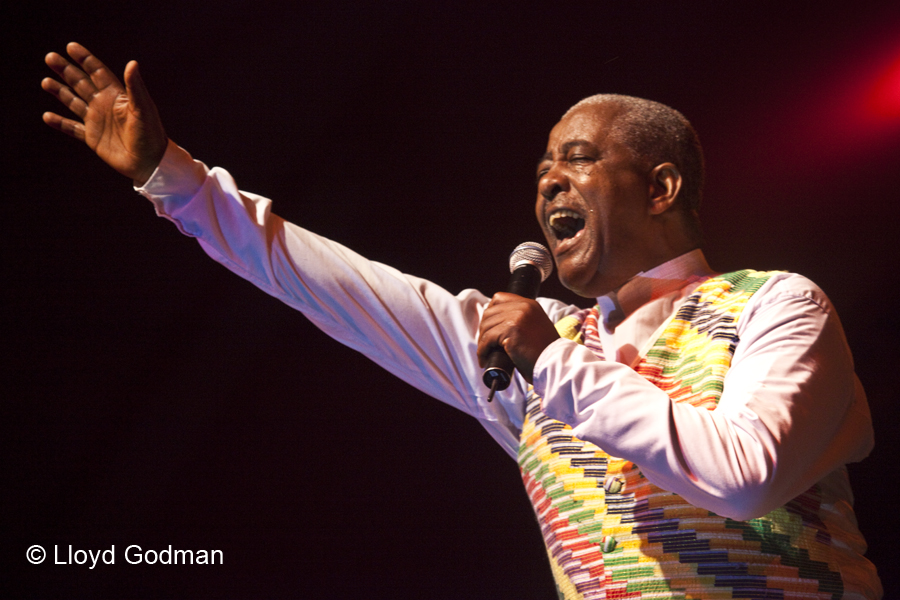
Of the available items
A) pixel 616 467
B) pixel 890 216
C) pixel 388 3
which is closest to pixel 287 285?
pixel 616 467

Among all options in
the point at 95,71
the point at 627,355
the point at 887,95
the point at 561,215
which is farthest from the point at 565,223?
the point at 887,95

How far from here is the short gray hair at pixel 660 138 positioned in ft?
5.91

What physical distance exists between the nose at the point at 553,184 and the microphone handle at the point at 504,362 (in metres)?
0.40

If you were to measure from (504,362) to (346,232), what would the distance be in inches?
64.9

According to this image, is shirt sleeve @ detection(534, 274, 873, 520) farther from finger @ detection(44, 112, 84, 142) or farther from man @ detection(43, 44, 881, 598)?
finger @ detection(44, 112, 84, 142)

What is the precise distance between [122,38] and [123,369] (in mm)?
1121

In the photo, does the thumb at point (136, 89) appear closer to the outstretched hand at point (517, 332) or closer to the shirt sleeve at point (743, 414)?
the outstretched hand at point (517, 332)

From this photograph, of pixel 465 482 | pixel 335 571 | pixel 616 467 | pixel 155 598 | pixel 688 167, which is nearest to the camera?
pixel 616 467

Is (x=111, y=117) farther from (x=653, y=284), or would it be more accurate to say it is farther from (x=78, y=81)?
(x=653, y=284)

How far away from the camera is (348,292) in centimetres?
176

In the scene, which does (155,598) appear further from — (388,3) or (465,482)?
(388,3)

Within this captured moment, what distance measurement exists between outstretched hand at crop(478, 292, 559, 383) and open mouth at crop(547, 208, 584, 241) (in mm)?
490

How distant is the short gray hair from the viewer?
180cm

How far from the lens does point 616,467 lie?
1366 mm
